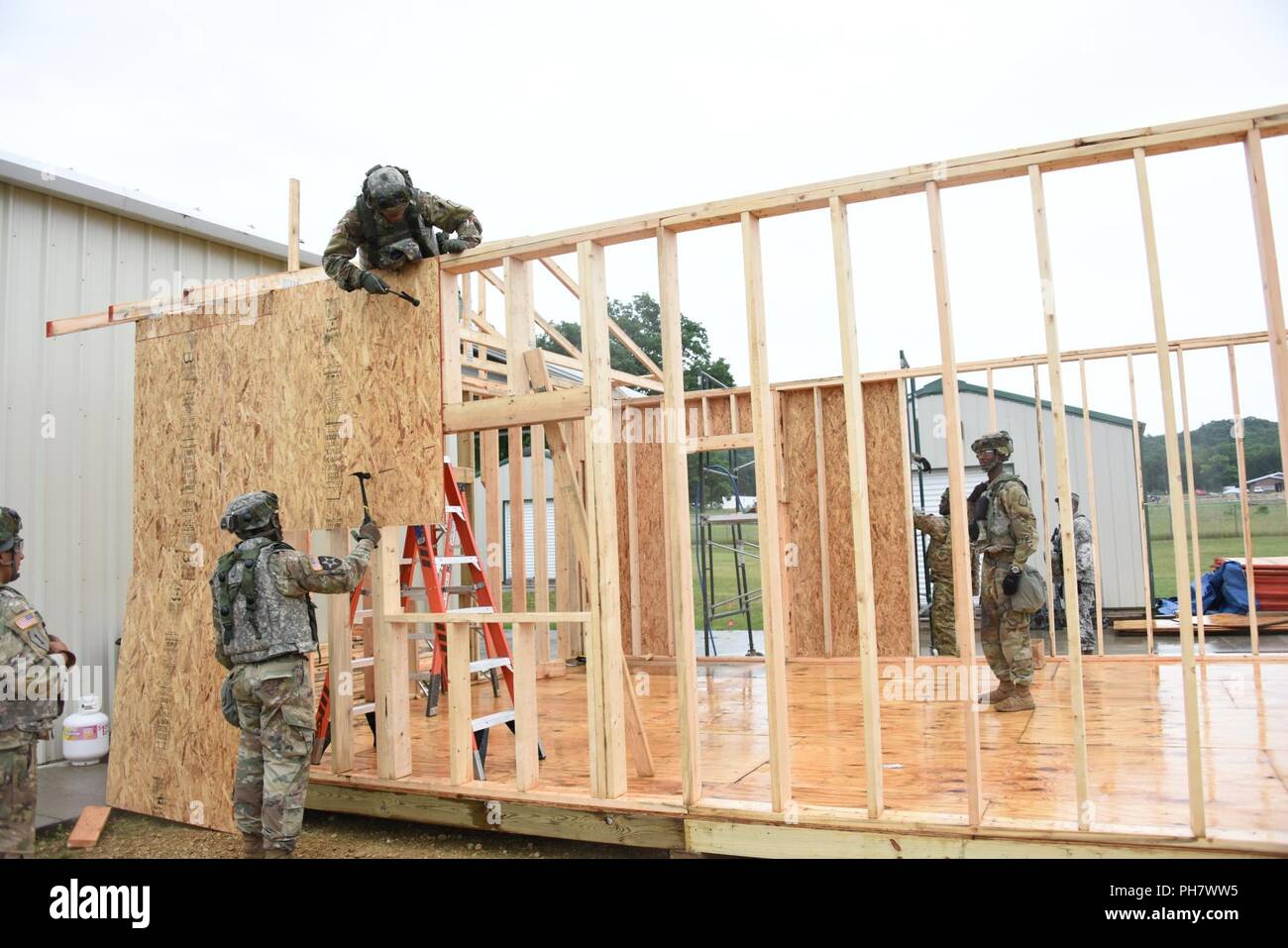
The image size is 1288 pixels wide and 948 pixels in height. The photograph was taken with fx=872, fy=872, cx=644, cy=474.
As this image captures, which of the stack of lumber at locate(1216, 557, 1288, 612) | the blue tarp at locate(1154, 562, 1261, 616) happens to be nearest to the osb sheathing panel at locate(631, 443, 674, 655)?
the blue tarp at locate(1154, 562, 1261, 616)

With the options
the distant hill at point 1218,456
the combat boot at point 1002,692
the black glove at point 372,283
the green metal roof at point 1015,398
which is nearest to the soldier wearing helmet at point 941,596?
the combat boot at point 1002,692

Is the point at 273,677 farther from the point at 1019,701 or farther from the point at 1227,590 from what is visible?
the point at 1227,590

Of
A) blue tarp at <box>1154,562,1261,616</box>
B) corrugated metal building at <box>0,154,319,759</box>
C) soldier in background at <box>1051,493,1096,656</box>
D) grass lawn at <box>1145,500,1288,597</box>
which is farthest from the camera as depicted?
grass lawn at <box>1145,500,1288,597</box>

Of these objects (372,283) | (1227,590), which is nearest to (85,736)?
(372,283)

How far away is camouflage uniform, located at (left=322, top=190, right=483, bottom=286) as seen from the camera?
4.93m

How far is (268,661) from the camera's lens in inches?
177

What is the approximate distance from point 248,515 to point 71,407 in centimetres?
364

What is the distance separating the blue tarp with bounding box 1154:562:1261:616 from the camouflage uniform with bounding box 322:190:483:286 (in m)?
12.2

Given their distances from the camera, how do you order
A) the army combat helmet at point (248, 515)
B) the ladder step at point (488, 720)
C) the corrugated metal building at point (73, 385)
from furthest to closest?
the corrugated metal building at point (73, 385)
the ladder step at point (488, 720)
the army combat helmet at point (248, 515)

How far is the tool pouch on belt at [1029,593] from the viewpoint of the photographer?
6.06 meters

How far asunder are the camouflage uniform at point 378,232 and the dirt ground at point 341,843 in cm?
332

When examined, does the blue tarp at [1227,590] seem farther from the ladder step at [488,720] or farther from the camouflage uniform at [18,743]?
the camouflage uniform at [18,743]

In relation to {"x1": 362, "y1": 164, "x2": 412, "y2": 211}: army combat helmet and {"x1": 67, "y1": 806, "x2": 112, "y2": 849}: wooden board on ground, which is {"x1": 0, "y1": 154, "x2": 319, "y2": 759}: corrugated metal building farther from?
{"x1": 362, "y1": 164, "x2": 412, "y2": 211}: army combat helmet
